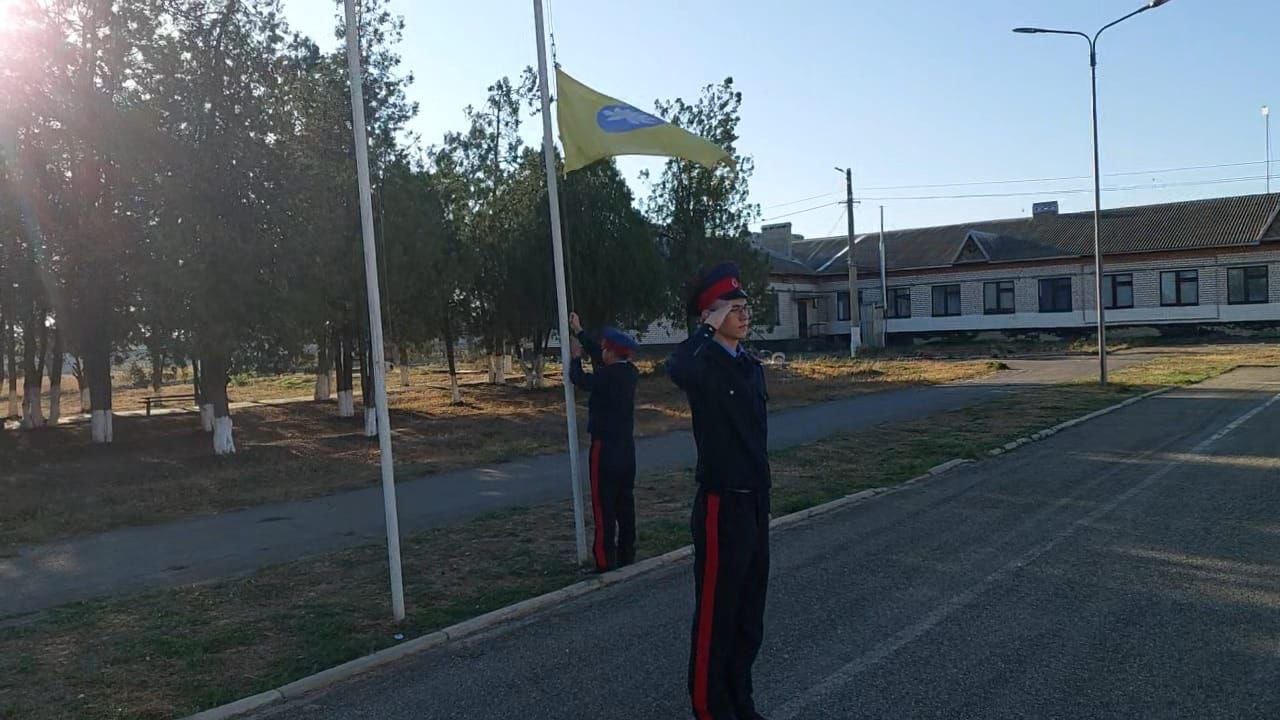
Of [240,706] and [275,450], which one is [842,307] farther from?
[240,706]

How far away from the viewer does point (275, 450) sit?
1912 cm

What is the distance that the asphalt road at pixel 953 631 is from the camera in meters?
4.69

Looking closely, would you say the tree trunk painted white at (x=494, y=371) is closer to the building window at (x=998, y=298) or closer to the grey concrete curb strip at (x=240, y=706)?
the building window at (x=998, y=298)

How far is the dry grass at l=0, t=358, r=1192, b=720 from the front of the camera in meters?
5.25

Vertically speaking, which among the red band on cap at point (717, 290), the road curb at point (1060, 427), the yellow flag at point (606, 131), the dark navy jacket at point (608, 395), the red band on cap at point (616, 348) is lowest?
the road curb at point (1060, 427)

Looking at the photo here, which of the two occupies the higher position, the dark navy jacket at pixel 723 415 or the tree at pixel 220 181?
Result: the tree at pixel 220 181

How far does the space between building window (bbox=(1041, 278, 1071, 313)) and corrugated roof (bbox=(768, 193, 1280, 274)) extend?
1331 millimetres

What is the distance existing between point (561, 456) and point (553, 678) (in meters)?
10.3

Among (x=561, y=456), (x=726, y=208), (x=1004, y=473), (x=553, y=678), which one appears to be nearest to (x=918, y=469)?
(x=1004, y=473)

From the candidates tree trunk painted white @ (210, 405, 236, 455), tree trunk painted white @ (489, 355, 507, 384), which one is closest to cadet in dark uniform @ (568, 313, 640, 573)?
tree trunk painted white @ (210, 405, 236, 455)

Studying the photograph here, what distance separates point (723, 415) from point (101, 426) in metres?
22.6

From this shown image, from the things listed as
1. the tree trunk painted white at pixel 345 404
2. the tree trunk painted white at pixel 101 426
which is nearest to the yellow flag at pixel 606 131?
the tree trunk painted white at pixel 101 426

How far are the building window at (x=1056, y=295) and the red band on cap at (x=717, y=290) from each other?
5045cm

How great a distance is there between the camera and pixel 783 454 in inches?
555
